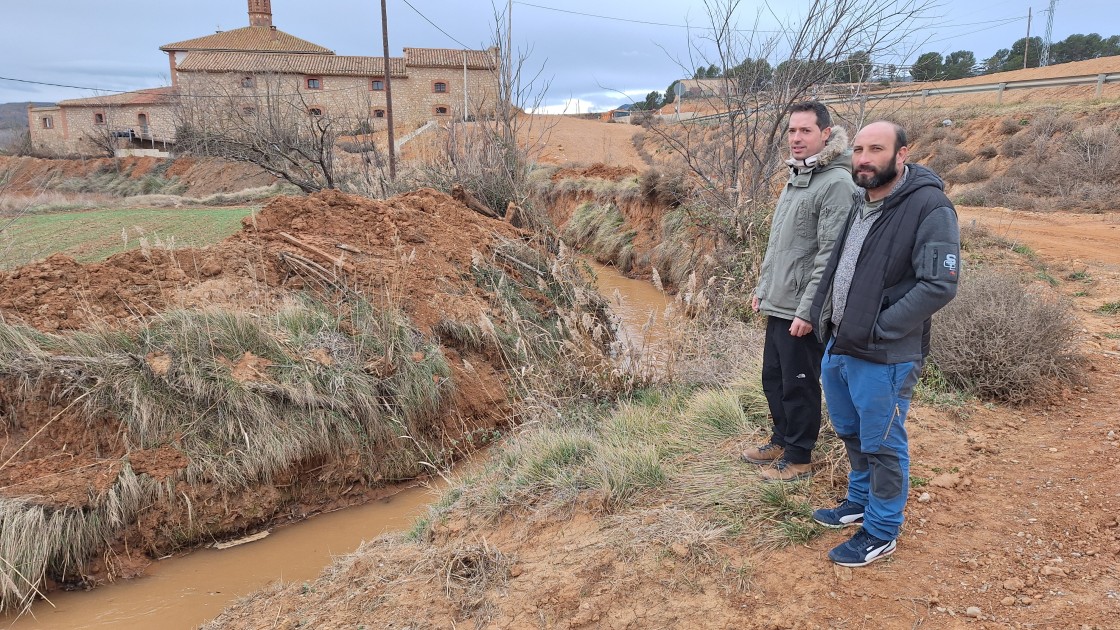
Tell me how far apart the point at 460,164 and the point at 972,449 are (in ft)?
31.4

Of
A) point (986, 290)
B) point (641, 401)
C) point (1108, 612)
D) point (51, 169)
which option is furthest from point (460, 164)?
point (51, 169)

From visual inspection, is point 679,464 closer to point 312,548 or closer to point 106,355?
point 312,548

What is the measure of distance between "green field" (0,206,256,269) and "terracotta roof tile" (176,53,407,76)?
25359 millimetres

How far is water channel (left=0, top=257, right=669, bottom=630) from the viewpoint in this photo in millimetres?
4055

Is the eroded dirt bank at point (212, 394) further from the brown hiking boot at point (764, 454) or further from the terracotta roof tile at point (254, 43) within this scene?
the terracotta roof tile at point (254, 43)

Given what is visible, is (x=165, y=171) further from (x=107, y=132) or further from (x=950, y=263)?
(x=950, y=263)

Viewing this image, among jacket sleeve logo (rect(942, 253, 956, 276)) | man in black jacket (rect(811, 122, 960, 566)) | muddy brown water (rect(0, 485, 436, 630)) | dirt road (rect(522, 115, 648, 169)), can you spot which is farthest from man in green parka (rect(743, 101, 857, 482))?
dirt road (rect(522, 115, 648, 169))

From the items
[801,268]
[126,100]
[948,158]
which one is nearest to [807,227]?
[801,268]

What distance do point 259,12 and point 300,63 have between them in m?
9.39

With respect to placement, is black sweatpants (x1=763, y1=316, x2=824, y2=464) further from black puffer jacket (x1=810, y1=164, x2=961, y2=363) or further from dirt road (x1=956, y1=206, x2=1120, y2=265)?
dirt road (x1=956, y1=206, x2=1120, y2=265)

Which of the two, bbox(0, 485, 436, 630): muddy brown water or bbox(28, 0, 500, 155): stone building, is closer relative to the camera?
bbox(0, 485, 436, 630): muddy brown water

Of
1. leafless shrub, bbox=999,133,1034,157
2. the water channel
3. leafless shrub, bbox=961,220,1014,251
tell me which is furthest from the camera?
leafless shrub, bbox=999,133,1034,157

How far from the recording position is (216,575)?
4.54m

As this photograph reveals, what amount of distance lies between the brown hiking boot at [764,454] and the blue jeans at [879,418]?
708 millimetres
